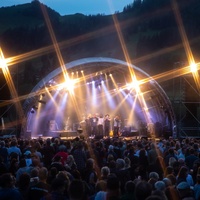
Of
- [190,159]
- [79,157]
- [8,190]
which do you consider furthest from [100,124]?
[8,190]

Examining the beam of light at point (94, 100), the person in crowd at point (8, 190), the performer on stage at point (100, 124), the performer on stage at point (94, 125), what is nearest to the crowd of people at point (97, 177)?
the person in crowd at point (8, 190)

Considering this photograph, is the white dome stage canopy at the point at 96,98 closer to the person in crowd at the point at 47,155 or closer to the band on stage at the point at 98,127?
the band on stage at the point at 98,127

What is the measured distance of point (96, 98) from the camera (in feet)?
90.6

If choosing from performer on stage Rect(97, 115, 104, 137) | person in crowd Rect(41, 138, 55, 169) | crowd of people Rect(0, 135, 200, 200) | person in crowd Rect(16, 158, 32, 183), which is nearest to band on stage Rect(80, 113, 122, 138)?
performer on stage Rect(97, 115, 104, 137)

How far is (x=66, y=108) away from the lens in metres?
27.0

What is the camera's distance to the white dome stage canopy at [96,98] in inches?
797

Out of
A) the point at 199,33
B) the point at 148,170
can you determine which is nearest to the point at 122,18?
the point at 199,33

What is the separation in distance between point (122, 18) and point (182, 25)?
1976 cm

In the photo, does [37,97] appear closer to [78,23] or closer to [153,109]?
[153,109]

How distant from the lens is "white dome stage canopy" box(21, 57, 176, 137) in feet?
66.4

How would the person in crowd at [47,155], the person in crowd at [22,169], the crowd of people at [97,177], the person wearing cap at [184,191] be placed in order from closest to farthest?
the crowd of people at [97,177], the person wearing cap at [184,191], the person in crowd at [22,169], the person in crowd at [47,155]

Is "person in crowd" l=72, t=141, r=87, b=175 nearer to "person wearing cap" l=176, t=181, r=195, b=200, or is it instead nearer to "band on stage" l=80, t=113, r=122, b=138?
"person wearing cap" l=176, t=181, r=195, b=200

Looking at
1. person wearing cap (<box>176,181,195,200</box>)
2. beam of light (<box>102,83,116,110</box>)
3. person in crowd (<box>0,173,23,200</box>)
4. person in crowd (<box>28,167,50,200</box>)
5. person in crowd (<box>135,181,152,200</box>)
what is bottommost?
person wearing cap (<box>176,181,195,200</box>)

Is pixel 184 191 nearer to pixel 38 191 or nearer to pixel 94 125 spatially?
pixel 38 191
